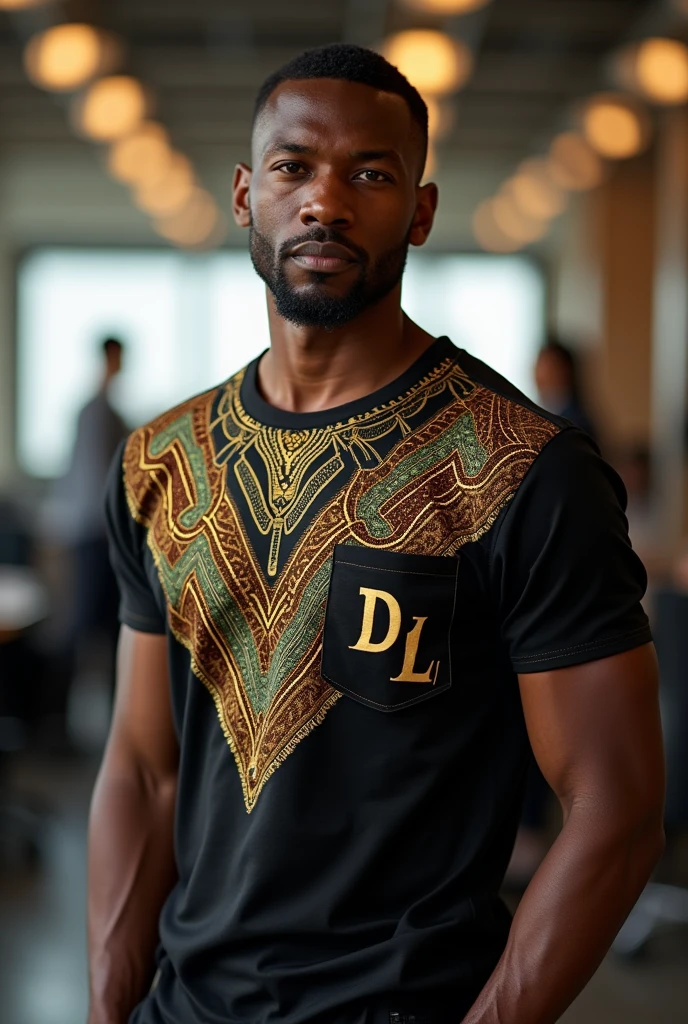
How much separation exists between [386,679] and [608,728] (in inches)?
8.2

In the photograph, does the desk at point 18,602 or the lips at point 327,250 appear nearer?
the lips at point 327,250

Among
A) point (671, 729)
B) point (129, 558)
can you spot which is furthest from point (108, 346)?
point (129, 558)

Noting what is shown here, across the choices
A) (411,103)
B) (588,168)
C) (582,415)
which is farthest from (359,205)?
(588,168)

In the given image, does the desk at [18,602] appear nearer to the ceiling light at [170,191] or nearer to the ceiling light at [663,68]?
the ceiling light at [663,68]

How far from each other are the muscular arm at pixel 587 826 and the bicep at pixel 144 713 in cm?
46

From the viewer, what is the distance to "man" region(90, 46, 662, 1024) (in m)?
1.18

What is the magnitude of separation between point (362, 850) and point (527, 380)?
35.8ft

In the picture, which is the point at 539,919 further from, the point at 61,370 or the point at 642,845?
the point at 61,370

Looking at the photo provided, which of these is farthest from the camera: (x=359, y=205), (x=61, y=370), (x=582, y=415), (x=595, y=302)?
(x=61, y=370)

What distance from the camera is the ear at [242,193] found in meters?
1.43

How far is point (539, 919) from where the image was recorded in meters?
1.18

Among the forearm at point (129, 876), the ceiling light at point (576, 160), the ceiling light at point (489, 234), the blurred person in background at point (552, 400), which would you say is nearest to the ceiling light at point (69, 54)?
the blurred person in background at point (552, 400)

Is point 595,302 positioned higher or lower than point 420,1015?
higher

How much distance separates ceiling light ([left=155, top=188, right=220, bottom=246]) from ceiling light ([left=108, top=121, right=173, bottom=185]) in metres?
1.72
